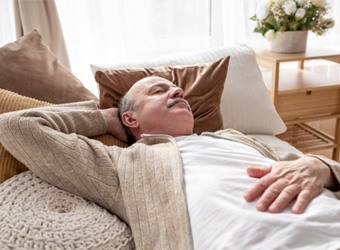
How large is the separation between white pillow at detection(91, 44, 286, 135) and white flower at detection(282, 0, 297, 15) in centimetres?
36

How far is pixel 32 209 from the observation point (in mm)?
1039

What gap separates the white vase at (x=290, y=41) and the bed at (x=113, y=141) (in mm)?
330

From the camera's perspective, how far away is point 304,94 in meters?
2.45

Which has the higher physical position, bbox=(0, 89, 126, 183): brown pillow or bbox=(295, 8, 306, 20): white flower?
bbox=(295, 8, 306, 20): white flower

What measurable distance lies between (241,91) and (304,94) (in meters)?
0.63

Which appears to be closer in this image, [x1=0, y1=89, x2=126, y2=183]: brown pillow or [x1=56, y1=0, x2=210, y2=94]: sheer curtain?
[x1=0, y1=89, x2=126, y2=183]: brown pillow

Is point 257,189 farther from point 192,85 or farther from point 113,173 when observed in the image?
point 192,85

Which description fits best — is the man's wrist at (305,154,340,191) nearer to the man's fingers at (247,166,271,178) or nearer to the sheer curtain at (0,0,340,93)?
the man's fingers at (247,166,271,178)

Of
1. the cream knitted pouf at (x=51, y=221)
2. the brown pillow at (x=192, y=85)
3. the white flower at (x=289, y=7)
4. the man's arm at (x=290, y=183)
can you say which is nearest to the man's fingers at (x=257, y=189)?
the man's arm at (x=290, y=183)

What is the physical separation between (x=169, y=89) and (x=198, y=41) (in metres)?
1.39

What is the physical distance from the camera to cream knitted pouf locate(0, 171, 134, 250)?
96 cm

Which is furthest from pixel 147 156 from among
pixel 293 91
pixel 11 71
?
pixel 293 91

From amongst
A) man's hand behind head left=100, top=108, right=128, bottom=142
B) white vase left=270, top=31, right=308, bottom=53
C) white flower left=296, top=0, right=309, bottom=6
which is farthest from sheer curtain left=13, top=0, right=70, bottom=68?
white flower left=296, top=0, right=309, bottom=6

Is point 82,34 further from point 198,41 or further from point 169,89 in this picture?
point 169,89
